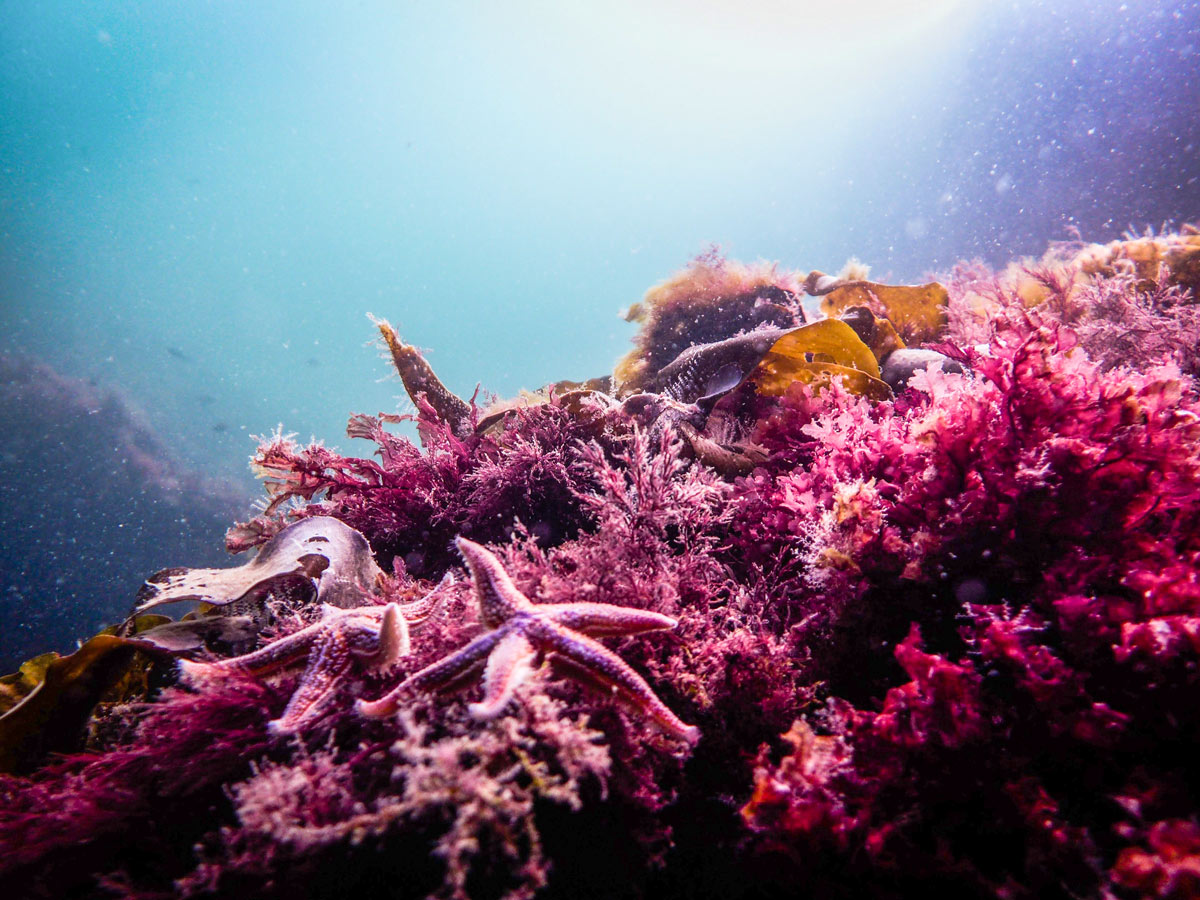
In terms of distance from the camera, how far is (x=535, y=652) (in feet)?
4.86

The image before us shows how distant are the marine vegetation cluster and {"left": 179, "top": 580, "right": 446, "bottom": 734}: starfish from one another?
0.01 metres

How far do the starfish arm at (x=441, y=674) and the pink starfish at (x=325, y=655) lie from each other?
0.25 meters

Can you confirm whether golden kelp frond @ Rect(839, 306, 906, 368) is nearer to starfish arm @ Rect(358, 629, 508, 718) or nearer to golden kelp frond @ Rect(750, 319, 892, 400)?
golden kelp frond @ Rect(750, 319, 892, 400)

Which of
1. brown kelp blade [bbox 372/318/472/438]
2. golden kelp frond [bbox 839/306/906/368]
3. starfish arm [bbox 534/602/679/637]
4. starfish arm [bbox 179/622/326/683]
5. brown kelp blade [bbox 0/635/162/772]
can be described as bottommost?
starfish arm [bbox 534/602/679/637]

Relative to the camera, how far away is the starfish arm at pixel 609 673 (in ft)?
4.59

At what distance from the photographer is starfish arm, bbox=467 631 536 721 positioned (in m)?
1.22

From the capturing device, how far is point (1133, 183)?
63.2 ft

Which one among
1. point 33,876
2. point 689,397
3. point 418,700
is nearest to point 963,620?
point 418,700

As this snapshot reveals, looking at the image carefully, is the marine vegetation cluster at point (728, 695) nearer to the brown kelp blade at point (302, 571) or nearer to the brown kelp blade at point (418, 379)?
the brown kelp blade at point (302, 571)

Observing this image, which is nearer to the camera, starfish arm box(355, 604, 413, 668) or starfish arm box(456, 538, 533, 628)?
starfish arm box(456, 538, 533, 628)

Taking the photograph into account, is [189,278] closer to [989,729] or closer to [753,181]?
[753,181]

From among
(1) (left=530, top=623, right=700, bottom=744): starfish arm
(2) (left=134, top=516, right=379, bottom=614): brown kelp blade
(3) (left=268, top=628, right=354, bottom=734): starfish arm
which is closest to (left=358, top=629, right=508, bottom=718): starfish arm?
(1) (left=530, top=623, right=700, bottom=744): starfish arm

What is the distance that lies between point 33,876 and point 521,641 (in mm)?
1865

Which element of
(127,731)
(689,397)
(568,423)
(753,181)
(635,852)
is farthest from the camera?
(753,181)
